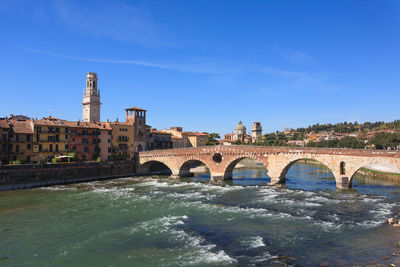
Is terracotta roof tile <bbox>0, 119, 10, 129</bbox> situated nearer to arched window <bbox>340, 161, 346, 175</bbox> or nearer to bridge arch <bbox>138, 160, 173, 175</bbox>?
bridge arch <bbox>138, 160, 173, 175</bbox>

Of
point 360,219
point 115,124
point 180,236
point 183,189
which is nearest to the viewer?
point 180,236

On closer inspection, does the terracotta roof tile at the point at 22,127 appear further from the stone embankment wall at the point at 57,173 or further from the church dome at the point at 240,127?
the church dome at the point at 240,127

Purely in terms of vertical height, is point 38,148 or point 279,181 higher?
point 38,148

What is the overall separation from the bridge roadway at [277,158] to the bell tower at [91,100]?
77.0 ft

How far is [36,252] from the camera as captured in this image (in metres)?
18.7

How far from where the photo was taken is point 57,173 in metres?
47.4

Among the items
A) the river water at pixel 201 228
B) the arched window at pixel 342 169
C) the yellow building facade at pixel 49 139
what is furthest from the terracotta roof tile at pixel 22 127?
the arched window at pixel 342 169

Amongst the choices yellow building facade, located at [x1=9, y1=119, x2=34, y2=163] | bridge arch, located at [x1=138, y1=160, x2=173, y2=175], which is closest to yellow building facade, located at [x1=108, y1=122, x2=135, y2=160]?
bridge arch, located at [x1=138, y1=160, x2=173, y2=175]

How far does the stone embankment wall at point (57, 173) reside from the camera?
42281mm

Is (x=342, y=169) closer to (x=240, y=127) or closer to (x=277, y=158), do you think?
(x=277, y=158)

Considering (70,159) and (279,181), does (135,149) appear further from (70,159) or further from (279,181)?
(279,181)

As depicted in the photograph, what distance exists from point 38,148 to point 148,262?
134 ft

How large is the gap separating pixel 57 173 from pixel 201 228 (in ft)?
109

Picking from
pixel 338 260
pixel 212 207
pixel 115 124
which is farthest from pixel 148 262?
pixel 115 124
